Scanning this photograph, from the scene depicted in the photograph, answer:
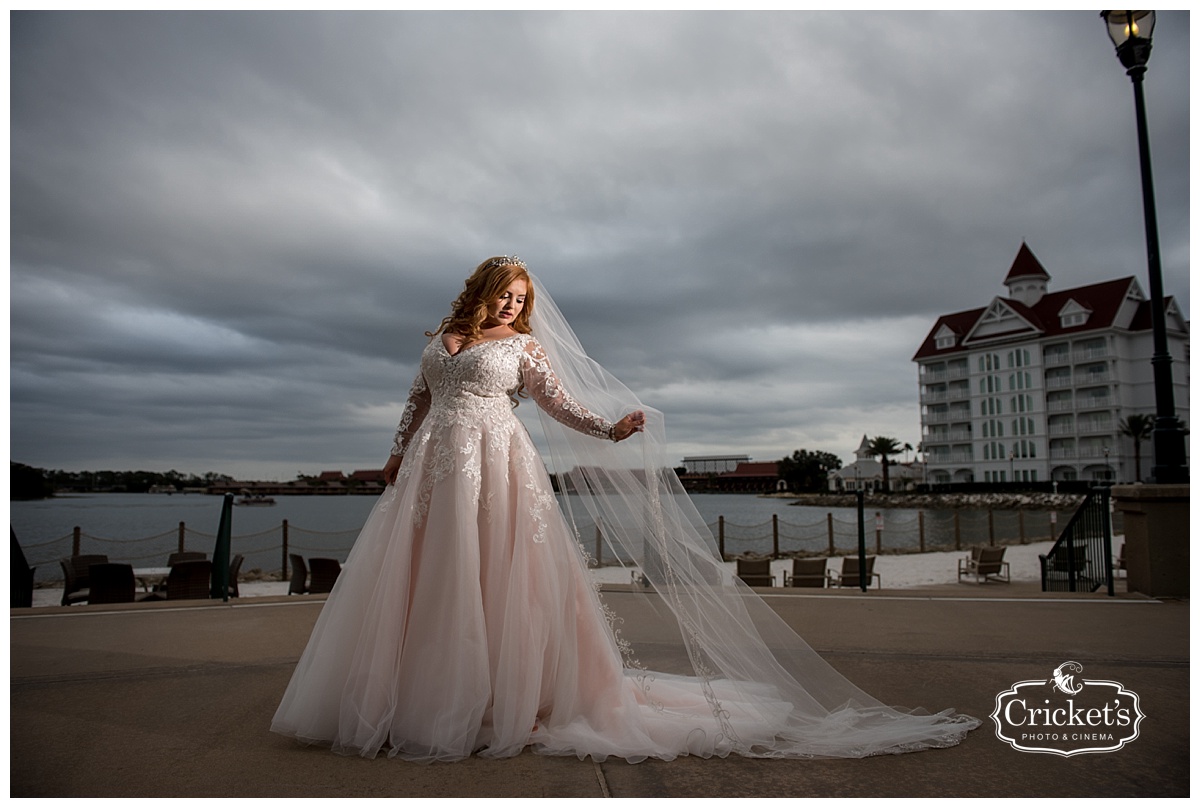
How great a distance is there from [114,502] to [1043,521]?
87.5m

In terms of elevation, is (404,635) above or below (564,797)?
above

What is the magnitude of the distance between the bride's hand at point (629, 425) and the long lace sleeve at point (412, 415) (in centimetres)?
90

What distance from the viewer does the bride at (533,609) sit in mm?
2803

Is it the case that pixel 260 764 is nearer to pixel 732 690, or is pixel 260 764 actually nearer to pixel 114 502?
pixel 732 690

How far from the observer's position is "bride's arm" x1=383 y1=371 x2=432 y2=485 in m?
3.39

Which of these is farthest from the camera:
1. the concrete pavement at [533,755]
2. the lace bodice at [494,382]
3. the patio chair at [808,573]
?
the patio chair at [808,573]

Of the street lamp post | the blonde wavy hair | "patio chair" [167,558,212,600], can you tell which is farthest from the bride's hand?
"patio chair" [167,558,212,600]

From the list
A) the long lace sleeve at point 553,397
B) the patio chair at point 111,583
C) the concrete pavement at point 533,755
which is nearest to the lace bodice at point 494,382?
the long lace sleeve at point 553,397

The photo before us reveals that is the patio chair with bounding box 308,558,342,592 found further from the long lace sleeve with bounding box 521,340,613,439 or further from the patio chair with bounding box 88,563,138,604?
the long lace sleeve with bounding box 521,340,613,439

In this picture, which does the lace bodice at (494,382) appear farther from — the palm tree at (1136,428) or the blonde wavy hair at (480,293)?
the palm tree at (1136,428)

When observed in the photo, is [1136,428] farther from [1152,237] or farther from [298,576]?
[298,576]

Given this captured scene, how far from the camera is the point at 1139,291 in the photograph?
2311 inches

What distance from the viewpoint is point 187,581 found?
8320mm
